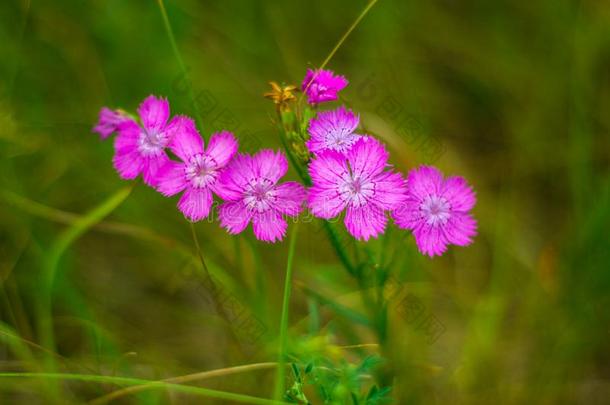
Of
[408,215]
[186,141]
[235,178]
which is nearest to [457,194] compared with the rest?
[408,215]

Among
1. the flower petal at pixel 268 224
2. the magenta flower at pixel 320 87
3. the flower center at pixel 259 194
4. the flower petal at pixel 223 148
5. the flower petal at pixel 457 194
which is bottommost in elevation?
the flower petal at pixel 268 224

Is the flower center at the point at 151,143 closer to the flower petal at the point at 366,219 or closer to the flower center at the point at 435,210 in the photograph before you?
the flower petal at the point at 366,219

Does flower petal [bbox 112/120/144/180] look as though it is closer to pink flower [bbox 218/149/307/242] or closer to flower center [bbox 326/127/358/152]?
pink flower [bbox 218/149/307/242]

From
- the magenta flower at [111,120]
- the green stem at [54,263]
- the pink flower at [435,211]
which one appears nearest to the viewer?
the pink flower at [435,211]

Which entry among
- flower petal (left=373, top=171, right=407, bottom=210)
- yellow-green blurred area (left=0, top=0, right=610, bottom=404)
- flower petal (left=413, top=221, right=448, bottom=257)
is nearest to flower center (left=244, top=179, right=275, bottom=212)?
flower petal (left=373, top=171, right=407, bottom=210)

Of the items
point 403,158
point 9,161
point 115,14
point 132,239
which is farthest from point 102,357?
point 115,14

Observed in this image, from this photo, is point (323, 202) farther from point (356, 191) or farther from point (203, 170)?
point (203, 170)

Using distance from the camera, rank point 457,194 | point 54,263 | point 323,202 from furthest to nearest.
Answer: point 54,263, point 457,194, point 323,202

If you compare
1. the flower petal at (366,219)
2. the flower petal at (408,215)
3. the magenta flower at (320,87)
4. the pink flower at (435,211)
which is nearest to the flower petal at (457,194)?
the pink flower at (435,211)
